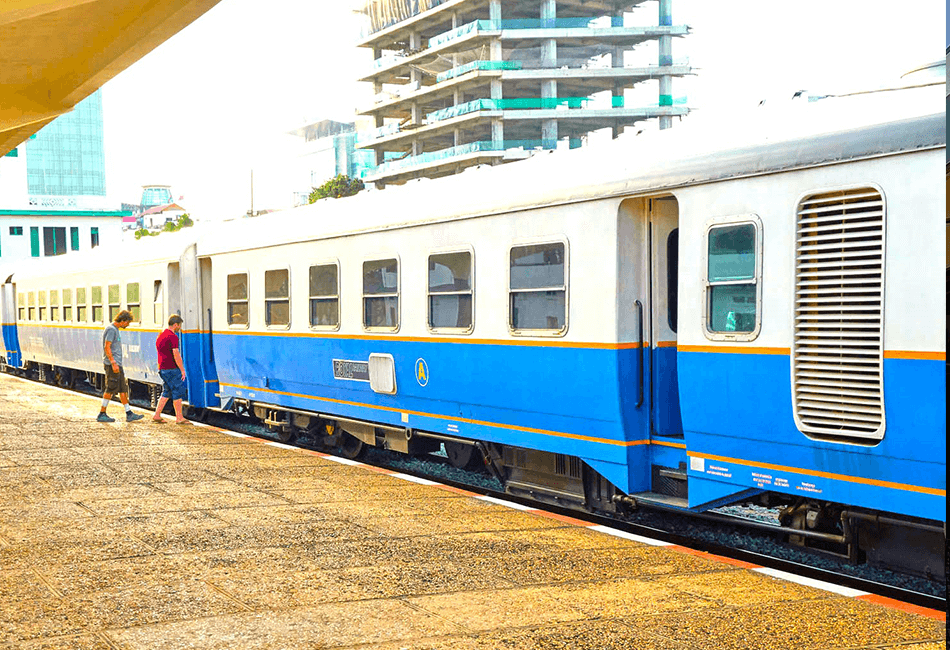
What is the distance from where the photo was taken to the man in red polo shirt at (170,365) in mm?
16250

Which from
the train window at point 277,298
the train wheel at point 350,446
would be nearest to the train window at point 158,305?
the train window at point 277,298

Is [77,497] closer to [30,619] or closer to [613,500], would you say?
[30,619]

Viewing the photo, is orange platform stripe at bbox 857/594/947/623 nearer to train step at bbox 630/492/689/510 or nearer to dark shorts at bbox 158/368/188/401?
train step at bbox 630/492/689/510

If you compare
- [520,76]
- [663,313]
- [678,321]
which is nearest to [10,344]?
[663,313]

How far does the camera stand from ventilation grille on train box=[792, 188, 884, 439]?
6637 mm

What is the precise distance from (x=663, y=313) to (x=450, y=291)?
2702 millimetres

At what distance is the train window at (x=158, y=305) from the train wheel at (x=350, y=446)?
604cm

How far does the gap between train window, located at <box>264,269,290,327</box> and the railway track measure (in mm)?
2753

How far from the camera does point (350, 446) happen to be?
1387 centimetres

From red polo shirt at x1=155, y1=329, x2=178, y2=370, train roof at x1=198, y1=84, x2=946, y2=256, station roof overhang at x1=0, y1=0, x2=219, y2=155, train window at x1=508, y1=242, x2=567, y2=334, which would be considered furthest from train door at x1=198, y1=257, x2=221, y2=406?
train window at x1=508, y1=242, x2=567, y2=334

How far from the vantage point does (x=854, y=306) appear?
6.74 meters

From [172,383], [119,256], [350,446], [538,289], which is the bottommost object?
[350,446]

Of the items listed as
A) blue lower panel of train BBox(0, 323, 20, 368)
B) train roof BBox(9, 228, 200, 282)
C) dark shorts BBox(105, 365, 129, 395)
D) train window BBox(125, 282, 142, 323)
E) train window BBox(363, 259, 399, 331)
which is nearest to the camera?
train window BBox(363, 259, 399, 331)

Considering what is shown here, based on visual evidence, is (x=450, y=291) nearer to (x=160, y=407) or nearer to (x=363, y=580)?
(x=363, y=580)
